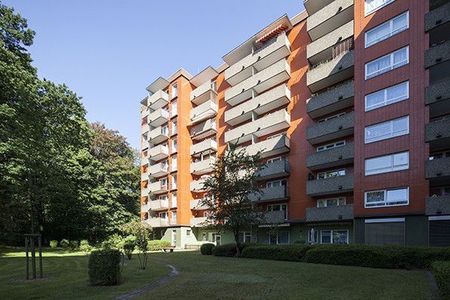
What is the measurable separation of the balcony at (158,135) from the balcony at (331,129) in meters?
27.8

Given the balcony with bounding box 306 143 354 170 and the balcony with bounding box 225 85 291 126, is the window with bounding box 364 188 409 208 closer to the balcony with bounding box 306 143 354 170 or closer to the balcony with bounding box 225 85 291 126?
the balcony with bounding box 306 143 354 170

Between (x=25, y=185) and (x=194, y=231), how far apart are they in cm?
2808

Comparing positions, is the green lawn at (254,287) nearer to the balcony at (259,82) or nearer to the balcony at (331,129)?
the balcony at (331,129)

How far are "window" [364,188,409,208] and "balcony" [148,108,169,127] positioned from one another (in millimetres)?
35831

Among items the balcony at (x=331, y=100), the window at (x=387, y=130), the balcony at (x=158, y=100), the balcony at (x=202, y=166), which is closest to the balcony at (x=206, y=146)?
the balcony at (x=202, y=166)

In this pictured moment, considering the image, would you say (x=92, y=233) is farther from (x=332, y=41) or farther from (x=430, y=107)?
(x=430, y=107)

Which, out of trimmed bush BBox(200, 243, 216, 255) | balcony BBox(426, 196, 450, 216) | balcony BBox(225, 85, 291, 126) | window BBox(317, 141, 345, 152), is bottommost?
trimmed bush BBox(200, 243, 216, 255)

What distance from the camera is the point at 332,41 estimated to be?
3138cm

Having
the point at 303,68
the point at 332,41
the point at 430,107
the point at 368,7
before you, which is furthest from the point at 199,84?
the point at 430,107

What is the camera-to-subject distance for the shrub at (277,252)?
2258 centimetres

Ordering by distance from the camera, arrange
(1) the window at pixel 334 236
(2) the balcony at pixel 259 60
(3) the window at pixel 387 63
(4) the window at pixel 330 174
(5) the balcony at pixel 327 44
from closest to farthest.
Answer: (3) the window at pixel 387 63
(1) the window at pixel 334 236
(5) the balcony at pixel 327 44
(4) the window at pixel 330 174
(2) the balcony at pixel 259 60

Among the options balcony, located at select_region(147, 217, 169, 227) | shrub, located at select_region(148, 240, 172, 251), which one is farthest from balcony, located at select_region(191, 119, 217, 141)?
shrub, located at select_region(148, 240, 172, 251)

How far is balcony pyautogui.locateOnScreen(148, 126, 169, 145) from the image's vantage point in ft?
180

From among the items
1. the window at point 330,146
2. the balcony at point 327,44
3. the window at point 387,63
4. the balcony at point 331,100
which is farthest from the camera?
the window at point 330,146
